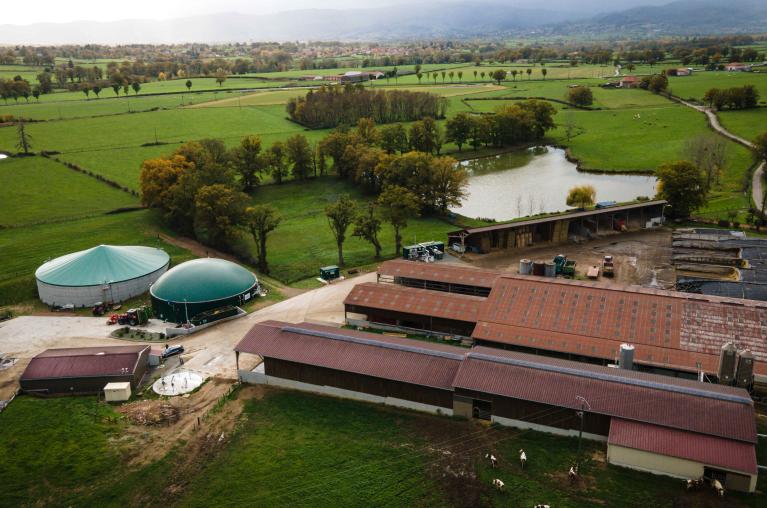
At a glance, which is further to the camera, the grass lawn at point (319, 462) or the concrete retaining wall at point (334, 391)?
the concrete retaining wall at point (334, 391)

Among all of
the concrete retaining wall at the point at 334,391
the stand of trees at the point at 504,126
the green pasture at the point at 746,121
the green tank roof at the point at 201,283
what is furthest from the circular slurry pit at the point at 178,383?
the green pasture at the point at 746,121

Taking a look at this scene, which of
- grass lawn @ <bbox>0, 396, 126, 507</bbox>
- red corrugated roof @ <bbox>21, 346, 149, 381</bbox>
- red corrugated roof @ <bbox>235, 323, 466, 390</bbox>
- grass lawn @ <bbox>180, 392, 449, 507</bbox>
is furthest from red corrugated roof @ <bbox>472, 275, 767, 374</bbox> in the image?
grass lawn @ <bbox>0, 396, 126, 507</bbox>

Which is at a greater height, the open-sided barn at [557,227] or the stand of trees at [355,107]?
the stand of trees at [355,107]

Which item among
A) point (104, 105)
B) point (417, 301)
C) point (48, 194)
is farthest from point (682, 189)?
point (104, 105)

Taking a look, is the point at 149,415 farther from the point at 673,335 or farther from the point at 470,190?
the point at 470,190

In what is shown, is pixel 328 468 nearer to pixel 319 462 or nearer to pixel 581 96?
pixel 319 462

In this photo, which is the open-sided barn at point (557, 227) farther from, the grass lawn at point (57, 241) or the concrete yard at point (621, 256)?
the grass lawn at point (57, 241)

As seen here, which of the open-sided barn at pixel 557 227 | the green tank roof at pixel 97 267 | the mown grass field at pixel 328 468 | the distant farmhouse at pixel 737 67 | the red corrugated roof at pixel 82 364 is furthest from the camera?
the distant farmhouse at pixel 737 67
